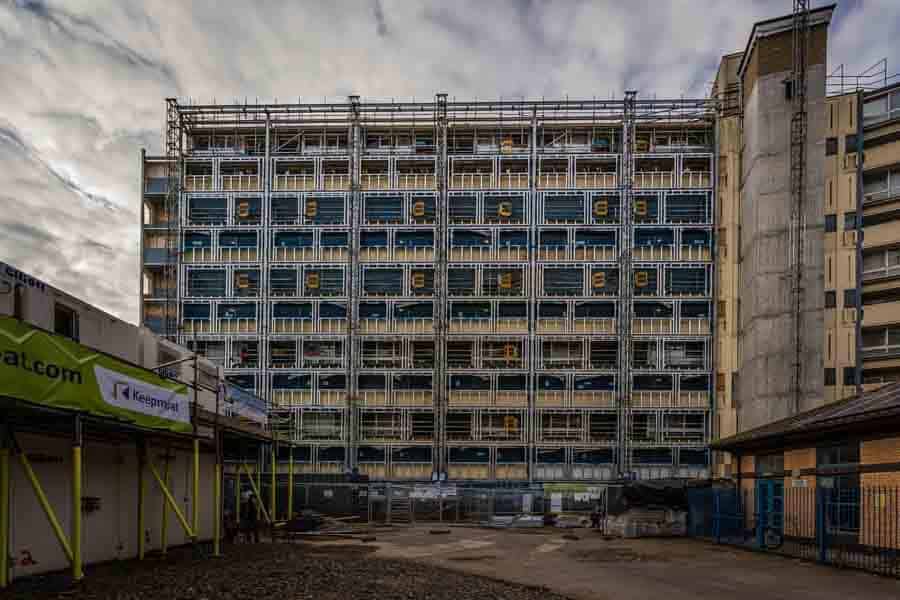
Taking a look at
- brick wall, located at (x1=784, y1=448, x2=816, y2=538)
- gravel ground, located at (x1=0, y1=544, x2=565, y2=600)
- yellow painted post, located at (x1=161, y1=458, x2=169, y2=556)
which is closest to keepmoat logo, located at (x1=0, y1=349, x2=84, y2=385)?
gravel ground, located at (x1=0, y1=544, x2=565, y2=600)

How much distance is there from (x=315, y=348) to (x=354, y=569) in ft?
127

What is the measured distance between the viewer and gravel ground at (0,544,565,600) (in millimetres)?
14078

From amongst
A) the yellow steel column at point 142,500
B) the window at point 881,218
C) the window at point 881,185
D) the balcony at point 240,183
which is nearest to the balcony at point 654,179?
the window at point 881,185

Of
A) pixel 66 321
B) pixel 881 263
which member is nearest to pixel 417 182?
pixel 881 263

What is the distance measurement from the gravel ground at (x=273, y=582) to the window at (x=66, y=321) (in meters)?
6.65

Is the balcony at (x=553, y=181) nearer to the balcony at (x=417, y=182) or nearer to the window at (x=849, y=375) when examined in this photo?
the balcony at (x=417, y=182)

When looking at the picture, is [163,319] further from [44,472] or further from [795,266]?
[795,266]

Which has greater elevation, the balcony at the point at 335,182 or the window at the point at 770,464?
the balcony at the point at 335,182

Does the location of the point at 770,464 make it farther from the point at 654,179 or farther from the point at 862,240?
the point at 654,179

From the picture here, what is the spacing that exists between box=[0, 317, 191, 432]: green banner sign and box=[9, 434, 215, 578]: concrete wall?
7.89 feet

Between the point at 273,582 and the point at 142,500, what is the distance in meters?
8.08

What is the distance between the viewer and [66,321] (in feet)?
64.3

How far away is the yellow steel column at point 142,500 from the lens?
21.3 m

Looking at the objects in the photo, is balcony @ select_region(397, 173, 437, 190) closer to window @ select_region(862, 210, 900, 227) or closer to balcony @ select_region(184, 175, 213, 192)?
balcony @ select_region(184, 175, 213, 192)
